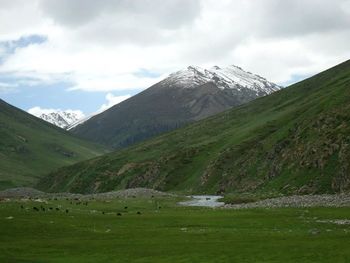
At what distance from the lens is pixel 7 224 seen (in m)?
66.8

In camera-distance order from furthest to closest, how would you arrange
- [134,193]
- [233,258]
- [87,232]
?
[134,193]
[87,232]
[233,258]

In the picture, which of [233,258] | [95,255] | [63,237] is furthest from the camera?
[63,237]

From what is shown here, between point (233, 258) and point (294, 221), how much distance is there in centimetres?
2957

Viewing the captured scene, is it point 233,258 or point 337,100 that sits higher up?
point 337,100

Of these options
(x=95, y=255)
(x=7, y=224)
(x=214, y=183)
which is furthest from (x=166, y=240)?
(x=214, y=183)

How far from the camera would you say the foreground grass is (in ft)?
146

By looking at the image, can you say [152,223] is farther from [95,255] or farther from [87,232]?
[95,255]

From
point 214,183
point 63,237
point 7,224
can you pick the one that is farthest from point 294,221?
point 214,183

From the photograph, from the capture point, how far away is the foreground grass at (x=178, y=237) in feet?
146

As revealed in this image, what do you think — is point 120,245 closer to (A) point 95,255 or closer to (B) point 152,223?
(A) point 95,255

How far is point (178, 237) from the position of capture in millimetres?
57406

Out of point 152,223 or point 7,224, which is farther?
point 152,223

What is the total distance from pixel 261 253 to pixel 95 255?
15.4m

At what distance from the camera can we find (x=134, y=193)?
518 feet
